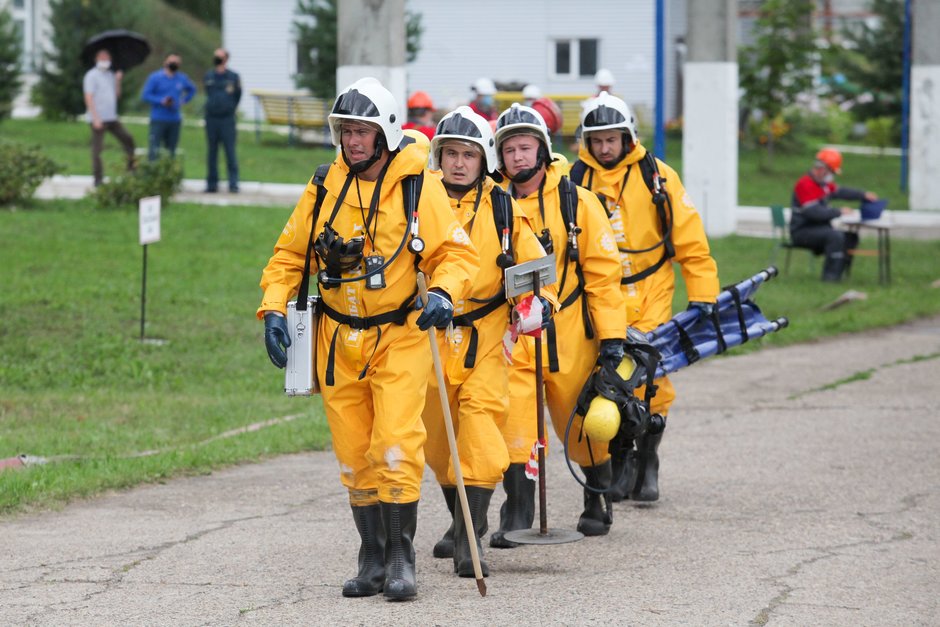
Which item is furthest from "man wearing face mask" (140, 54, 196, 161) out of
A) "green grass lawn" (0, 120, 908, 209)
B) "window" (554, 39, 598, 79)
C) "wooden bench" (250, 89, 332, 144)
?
"window" (554, 39, 598, 79)

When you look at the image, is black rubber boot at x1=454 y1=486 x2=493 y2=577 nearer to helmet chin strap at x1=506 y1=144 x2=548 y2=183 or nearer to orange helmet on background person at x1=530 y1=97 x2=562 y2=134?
helmet chin strap at x1=506 y1=144 x2=548 y2=183

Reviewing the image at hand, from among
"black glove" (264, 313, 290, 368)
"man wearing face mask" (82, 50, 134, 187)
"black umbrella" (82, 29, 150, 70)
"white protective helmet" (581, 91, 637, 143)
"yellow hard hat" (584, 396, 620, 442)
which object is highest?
"black umbrella" (82, 29, 150, 70)

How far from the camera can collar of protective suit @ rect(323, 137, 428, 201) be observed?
646cm

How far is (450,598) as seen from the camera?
643cm

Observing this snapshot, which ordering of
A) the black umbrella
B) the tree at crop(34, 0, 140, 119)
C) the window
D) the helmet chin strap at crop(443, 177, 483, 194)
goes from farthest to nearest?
the window
the tree at crop(34, 0, 140, 119)
the black umbrella
the helmet chin strap at crop(443, 177, 483, 194)

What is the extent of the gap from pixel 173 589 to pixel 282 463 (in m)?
3.21

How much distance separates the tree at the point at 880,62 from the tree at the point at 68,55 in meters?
16.7

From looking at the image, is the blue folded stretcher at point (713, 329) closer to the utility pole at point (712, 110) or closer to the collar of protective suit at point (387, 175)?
the collar of protective suit at point (387, 175)

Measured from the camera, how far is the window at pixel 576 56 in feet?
138

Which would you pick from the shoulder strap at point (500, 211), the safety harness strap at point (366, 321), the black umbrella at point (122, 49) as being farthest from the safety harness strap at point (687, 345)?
the black umbrella at point (122, 49)

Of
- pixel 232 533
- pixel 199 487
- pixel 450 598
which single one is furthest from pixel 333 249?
pixel 199 487

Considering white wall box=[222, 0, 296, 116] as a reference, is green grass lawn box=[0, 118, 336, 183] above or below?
below

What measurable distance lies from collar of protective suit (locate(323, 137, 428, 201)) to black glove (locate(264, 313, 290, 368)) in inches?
22.6

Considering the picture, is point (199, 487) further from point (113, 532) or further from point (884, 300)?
point (884, 300)
